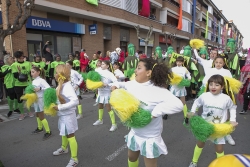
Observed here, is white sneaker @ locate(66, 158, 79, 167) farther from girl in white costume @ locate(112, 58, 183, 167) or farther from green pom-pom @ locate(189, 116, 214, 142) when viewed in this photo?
green pom-pom @ locate(189, 116, 214, 142)

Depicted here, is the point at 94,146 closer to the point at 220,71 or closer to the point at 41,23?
the point at 220,71

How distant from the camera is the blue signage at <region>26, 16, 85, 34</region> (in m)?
10.8

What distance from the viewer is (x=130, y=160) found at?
2.23 meters

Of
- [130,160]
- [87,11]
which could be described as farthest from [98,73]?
[87,11]

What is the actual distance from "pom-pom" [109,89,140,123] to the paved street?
1534mm

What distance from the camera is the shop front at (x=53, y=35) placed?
11.1 meters

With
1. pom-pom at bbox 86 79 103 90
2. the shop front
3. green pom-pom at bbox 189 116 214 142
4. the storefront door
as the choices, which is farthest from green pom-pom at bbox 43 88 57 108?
the storefront door

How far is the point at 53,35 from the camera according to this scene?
12453mm

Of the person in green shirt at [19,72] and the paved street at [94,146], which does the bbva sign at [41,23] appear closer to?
the person in green shirt at [19,72]

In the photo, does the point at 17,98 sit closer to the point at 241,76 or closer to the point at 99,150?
the point at 99,150

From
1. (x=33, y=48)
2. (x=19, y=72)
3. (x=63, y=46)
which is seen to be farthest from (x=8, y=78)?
(x=63, y=46)

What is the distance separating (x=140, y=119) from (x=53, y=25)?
38.8 ft

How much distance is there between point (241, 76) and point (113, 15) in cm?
1221

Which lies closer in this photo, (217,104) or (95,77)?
(217,104)
